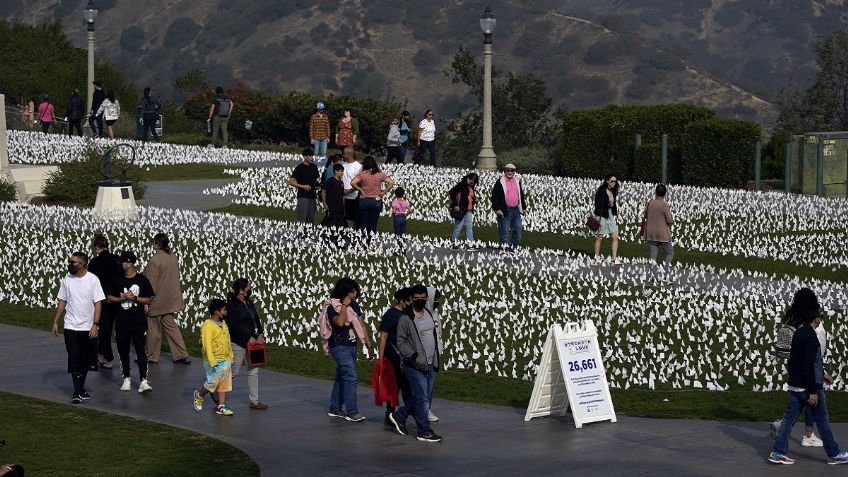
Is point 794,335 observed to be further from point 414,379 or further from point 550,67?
point 550,67

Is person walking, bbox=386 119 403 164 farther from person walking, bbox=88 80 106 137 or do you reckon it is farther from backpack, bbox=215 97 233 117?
person walking, bbox=88 80 106 137

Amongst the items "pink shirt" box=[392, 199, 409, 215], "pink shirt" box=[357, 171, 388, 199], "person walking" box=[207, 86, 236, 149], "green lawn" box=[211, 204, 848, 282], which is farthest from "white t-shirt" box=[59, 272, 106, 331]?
"person walking" box=[207, 86, 236, 149]

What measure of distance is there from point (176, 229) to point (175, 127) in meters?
30.6

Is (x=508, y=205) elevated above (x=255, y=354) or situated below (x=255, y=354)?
above

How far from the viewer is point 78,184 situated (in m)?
34.0

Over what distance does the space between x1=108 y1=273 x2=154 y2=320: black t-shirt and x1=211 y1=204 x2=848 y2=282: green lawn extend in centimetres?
1156

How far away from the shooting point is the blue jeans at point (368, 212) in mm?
26703

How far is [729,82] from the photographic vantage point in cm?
13562

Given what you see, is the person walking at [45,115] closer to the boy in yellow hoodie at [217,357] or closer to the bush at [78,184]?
the bush at [78,184]

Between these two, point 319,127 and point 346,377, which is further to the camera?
point 319,127

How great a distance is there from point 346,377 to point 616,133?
91.2 feet

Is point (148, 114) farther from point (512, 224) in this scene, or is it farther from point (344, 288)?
point (344, 288)

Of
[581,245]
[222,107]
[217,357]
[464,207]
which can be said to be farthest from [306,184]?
[222,107]

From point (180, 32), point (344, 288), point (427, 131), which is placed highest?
point (180, 32)
